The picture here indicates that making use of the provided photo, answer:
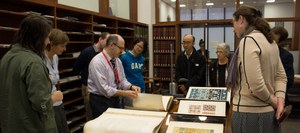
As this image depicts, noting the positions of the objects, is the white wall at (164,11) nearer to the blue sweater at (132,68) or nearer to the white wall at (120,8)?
the white wall at (120,8)

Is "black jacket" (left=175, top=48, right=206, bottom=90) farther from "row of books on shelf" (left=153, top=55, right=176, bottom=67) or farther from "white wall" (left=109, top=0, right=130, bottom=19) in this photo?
"white wall" (left=109, top=0, right=130, bottom=19)

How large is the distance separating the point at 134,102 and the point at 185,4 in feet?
18.9

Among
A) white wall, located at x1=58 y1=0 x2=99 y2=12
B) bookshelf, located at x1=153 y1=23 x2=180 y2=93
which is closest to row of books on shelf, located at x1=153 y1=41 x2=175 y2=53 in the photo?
bookshelf, located at x1=153 y1=23 x2=180 y2=93

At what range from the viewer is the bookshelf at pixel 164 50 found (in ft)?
22.6

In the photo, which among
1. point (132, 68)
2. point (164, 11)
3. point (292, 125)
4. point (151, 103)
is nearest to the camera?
point (151, 103)

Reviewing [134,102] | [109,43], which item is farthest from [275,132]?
[109,43]

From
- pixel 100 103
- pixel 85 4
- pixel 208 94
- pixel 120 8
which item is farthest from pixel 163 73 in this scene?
pixel 208 94

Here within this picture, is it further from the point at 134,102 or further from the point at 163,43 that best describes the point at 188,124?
the point at 163,43

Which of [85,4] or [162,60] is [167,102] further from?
[162,60]

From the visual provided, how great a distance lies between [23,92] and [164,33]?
18.9ft

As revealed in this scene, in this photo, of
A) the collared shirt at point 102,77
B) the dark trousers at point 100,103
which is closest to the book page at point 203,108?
the collared shirt at point 102,77

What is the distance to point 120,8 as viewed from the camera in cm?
671

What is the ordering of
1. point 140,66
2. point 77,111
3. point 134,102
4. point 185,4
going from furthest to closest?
point 185,4, point 77,111, point 140,66, point 134,102

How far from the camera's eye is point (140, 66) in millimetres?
3395
